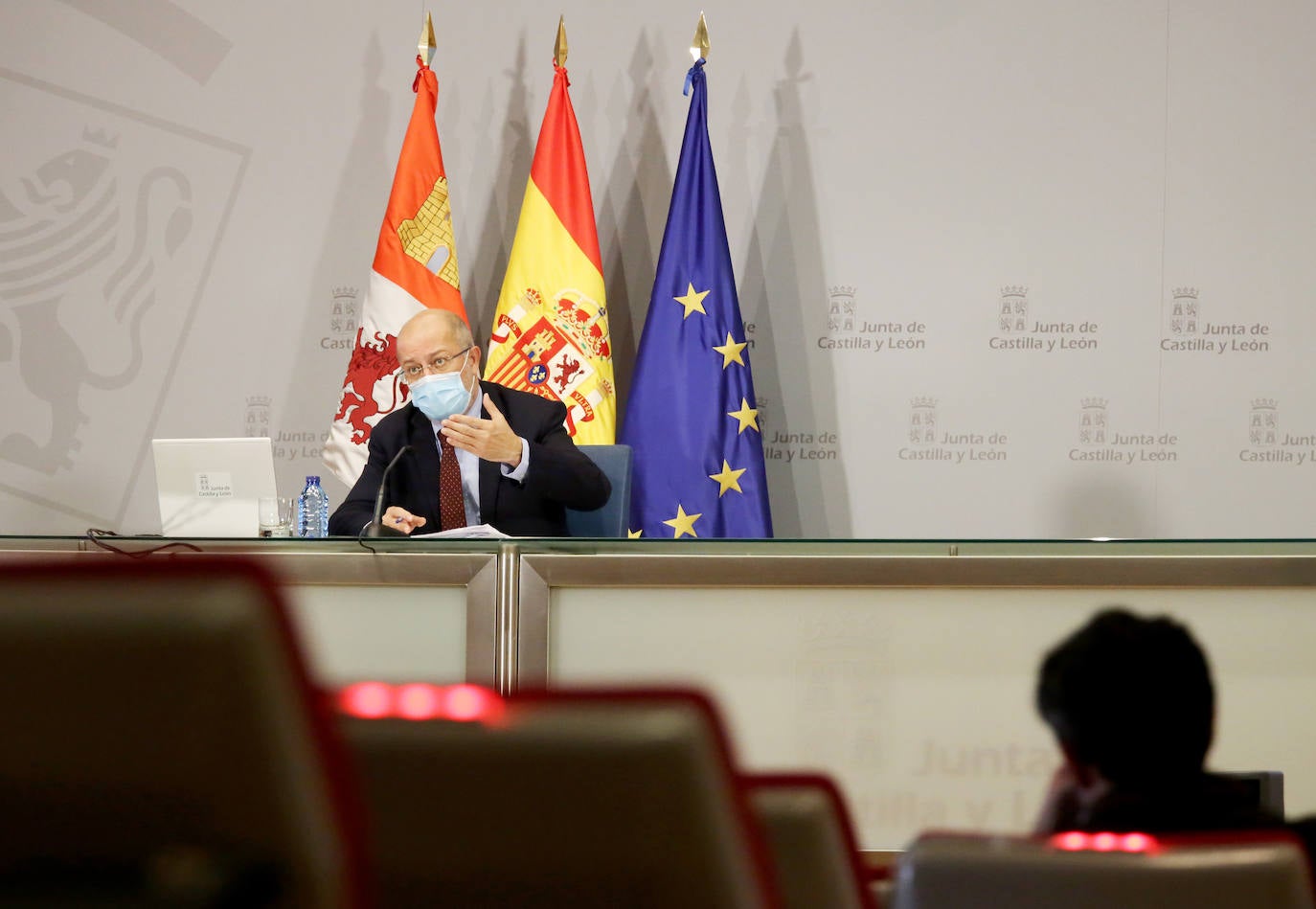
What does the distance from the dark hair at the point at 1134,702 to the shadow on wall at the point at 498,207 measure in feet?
11.0

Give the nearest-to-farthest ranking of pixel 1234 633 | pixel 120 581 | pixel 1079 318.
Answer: pixel 120 581 < pixel 1234 633 < pixel 1079 318

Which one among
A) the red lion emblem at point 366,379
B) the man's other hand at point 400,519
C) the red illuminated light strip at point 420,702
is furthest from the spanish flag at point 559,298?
the red illuminated light strip at point 420,702

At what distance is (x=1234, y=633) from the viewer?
5.14ft

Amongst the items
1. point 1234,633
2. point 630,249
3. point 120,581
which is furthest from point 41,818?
point 630,249

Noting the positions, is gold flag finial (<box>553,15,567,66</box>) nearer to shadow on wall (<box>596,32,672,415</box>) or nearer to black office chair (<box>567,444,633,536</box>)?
shadow on wall (<box>596,32,672,415</box>)

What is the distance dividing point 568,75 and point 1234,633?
3290 millimetres

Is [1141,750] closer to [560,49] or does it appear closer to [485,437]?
[485,437]

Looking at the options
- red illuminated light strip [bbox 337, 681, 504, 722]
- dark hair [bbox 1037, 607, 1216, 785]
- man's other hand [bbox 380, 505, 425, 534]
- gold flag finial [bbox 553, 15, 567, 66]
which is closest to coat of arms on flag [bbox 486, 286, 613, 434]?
gold flag finial [bbox 553, 15, 567, 66]

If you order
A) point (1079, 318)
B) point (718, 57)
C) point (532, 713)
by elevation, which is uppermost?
point (718, 57)

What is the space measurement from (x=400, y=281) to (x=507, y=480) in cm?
116

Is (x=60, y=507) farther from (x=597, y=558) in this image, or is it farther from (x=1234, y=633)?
(x=1234, y=633)

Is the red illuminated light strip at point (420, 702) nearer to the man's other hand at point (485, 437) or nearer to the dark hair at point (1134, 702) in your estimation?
the dark hair at point (1134, 702)

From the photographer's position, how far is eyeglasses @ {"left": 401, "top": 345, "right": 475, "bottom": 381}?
3.14 m

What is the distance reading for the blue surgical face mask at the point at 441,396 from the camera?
115 inches
